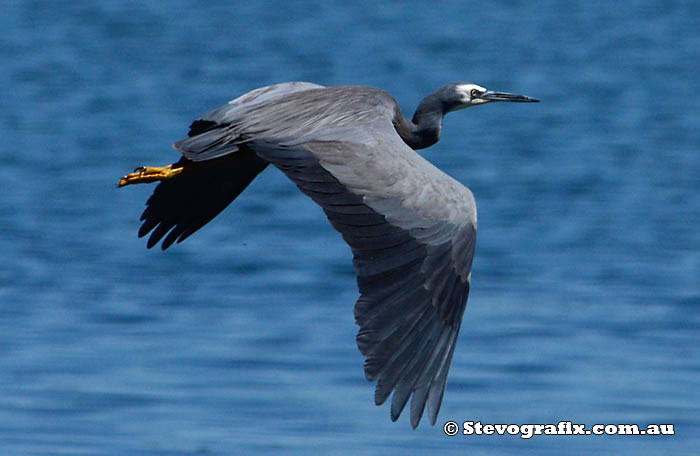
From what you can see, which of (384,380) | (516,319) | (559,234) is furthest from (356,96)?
(559,234)

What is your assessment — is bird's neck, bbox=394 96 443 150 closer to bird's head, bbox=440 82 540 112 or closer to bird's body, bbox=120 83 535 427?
bird's head, bbox=440 82 540 112

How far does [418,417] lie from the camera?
22.3 feet

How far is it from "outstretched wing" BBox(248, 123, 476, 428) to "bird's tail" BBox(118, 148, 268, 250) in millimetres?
1356

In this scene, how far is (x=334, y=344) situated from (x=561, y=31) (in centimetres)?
1502

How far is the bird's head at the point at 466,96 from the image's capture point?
9.52 meters

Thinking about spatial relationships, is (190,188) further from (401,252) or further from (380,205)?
(401,252)

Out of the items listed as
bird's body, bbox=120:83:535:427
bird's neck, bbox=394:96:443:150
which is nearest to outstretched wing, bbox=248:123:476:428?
bird's body, bbox=120:83:535:427

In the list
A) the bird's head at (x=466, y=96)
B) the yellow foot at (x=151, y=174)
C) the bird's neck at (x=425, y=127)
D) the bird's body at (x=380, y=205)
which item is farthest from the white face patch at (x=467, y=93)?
the yellow foot at (x=151, y=174)

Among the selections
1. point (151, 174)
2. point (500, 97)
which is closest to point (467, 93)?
point (500, 97)

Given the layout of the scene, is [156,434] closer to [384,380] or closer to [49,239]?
[384,380]

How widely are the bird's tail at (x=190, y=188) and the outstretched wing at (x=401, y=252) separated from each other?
1356 mm

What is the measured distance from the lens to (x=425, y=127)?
9.41m

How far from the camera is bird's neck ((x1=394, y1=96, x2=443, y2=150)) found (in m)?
9.36

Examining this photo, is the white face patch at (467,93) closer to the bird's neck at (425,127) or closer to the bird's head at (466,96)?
the bird's head at (466,96)
